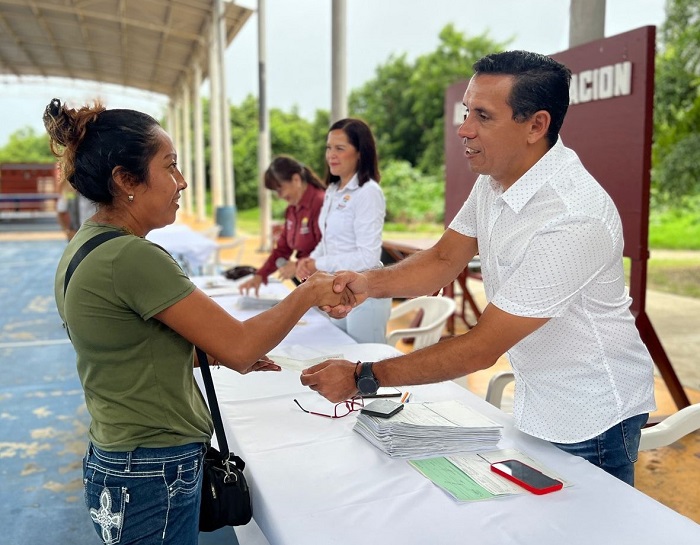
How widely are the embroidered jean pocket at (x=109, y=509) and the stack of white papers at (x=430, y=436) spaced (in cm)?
58

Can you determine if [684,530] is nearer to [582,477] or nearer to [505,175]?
[582,477]

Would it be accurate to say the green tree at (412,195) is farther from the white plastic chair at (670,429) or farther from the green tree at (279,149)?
the white plastic chair at (670,429)

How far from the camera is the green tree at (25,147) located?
37156 millimetres

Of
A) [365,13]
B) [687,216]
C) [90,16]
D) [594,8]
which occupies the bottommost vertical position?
[687,216]

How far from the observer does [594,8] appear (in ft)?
11.6

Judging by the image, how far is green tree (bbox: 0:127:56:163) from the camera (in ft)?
122

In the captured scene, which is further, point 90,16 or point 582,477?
point 90,16

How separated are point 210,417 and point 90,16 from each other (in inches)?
656

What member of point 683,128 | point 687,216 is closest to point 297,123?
point 687,216

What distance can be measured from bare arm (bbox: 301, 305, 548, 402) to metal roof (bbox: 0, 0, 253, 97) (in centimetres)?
1329

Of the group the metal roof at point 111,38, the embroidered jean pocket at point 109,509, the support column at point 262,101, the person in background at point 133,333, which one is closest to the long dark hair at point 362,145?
Answer: the person in background at point 133,333

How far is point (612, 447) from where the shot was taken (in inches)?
62.5

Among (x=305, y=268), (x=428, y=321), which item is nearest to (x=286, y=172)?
(x=305, y=268)

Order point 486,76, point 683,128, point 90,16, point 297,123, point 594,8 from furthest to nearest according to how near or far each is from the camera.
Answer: point 297,123 → point 90,16 → point 683,128 → point 594,8 → point 486,76
